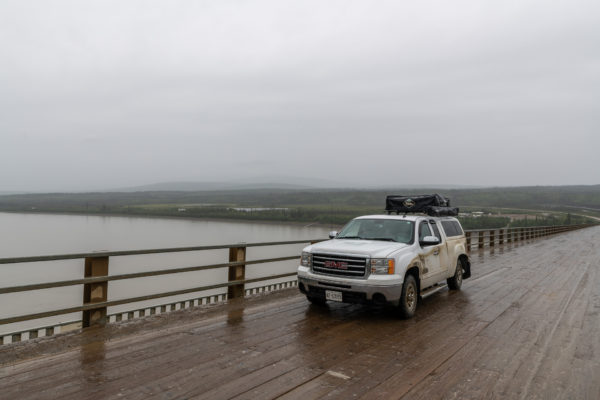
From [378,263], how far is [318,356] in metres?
2.04

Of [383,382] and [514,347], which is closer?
[383,382]

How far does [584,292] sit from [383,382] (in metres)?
7.81

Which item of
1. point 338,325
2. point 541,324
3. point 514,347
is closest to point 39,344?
point 338,325

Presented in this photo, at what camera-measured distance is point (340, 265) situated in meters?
6.43

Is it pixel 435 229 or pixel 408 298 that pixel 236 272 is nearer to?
pixel 408 298

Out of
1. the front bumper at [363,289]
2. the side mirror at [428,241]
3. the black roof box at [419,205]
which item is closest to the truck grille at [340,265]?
the front bumper at [363,289]

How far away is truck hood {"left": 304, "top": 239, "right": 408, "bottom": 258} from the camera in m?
6.33

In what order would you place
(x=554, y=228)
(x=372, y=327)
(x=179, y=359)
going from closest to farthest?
(x=179, y=359) < (x=372, y=327) < (x=554, y=228)

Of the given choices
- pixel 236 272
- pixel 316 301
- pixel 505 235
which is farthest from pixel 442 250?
pixel 505 235

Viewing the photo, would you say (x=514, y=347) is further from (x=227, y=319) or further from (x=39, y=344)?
(x=39, y=344)

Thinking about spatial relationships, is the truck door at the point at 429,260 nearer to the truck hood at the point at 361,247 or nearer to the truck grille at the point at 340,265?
the truck hood at the point at 361,247

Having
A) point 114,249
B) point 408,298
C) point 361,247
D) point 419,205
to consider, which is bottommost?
point 114,249

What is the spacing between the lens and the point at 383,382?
13.1ft

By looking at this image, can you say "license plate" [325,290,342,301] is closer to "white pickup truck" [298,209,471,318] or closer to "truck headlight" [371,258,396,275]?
"white pickup truck" [298,209,471,318]
